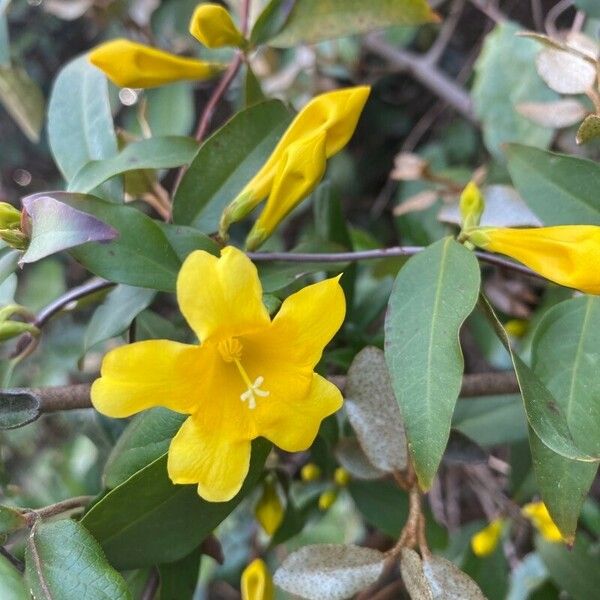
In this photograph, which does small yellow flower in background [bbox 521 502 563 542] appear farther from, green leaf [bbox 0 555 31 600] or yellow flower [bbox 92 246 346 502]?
green leaf [bbox 0 555 31 600]

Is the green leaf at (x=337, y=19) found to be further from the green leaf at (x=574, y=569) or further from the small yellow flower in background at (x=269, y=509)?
the green leaf at (x=574, y=569)

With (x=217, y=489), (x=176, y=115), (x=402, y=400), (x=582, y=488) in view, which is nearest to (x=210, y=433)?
(x=217, y=489)

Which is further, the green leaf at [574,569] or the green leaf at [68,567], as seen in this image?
the green leaf at [574,569]

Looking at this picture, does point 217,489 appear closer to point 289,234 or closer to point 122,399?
point 122,399

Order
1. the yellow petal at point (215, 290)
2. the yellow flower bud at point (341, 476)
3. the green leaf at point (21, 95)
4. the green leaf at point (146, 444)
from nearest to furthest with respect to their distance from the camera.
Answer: the yellow petal at point (215, 290)
the green leaf at point (146, 444)
the yellow flower bud at point (341, 476)
the green leaf at point (21, 95)

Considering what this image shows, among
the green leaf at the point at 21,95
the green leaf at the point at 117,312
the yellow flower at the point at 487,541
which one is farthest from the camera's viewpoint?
the green leaf at the point at 21,95

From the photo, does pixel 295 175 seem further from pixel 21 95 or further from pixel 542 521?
pixel 21 95

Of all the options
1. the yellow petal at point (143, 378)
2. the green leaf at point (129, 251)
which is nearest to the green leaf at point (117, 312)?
the green leaf at point (129, 251)

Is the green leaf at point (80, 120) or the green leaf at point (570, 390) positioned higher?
the green leaf at point (80, 120)

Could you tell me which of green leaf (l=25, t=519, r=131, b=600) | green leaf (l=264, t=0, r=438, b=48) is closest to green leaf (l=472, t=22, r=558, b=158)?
green leaf (l=264, t=0, r=438, b=48)
